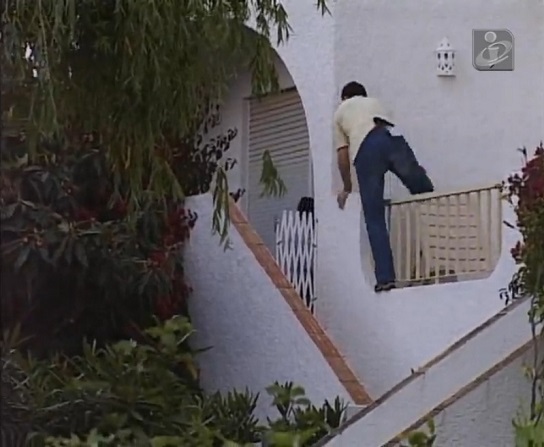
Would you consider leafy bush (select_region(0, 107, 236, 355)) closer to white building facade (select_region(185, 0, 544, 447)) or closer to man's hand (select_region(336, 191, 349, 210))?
white building facade (select_region(185, 0, 544, 447))

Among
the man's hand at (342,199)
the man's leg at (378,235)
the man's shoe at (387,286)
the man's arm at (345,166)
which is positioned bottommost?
the man's shoe at (387,286)

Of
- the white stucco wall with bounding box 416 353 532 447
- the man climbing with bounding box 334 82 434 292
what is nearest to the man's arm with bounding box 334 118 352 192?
the man climbing with bounding box 334 82 434 292

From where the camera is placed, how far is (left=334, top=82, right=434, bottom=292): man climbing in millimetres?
9031

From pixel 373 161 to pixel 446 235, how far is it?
88cm

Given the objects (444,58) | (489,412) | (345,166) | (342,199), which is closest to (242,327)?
(342,199)

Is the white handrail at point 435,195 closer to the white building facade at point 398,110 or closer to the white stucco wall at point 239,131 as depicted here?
the white building facade at point 398,110

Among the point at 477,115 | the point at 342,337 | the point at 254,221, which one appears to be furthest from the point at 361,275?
the point at 254,221

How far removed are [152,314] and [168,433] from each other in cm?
195

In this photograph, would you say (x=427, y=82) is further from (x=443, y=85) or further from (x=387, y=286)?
(x=387, y=286)

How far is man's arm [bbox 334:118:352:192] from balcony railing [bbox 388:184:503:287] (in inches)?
25.9

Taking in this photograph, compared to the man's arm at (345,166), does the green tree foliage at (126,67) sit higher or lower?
higher

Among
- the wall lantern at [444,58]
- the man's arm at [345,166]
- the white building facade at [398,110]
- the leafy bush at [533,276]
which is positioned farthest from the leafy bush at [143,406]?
the wall lantern at [444,58]

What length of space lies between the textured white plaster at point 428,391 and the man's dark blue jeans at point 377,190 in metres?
1.92

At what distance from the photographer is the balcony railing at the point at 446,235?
8.48 meters
